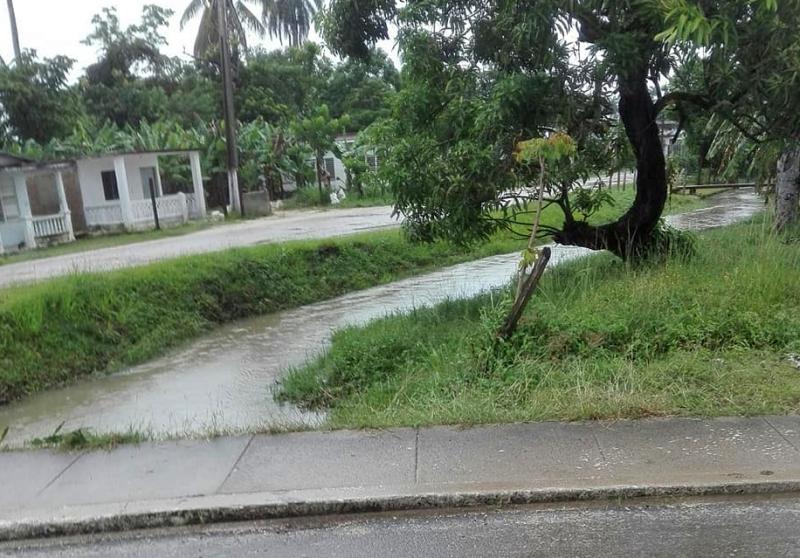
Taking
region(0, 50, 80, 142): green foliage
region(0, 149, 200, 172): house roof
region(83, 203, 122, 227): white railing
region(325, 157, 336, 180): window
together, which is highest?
region(0, 50, 80, 142): green foliage

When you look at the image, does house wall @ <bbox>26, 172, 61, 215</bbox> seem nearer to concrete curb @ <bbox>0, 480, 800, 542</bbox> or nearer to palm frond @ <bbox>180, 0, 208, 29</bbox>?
palm frond @ <bbox>180, 0, 208, 29</bbox>

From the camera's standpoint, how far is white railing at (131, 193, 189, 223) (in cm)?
2309

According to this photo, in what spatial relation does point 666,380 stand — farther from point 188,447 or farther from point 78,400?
point 78,400

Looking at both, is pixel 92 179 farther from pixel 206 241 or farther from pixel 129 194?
pixel 206 241

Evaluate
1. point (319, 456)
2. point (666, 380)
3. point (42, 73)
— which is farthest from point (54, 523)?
point (42, 73)

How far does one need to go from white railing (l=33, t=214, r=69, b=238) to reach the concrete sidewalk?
58.7ft

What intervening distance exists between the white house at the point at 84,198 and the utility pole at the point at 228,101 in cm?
130

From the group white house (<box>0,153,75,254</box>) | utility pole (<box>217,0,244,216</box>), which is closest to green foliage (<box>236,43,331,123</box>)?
utility pole (<box>217,0,244,216</box>)

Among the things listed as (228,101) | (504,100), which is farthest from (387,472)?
(228,101)

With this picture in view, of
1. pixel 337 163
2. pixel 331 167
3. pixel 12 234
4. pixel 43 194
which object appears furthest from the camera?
pixel 331 167

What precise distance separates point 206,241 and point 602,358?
45.9 feet

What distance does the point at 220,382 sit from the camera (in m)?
8.26

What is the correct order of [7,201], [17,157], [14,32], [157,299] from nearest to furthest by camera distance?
[157,299] → [17,157] → [7,201] → [14,32]

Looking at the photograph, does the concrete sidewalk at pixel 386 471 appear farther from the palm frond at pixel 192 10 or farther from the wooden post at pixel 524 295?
the palm frond at pixel 192 10
